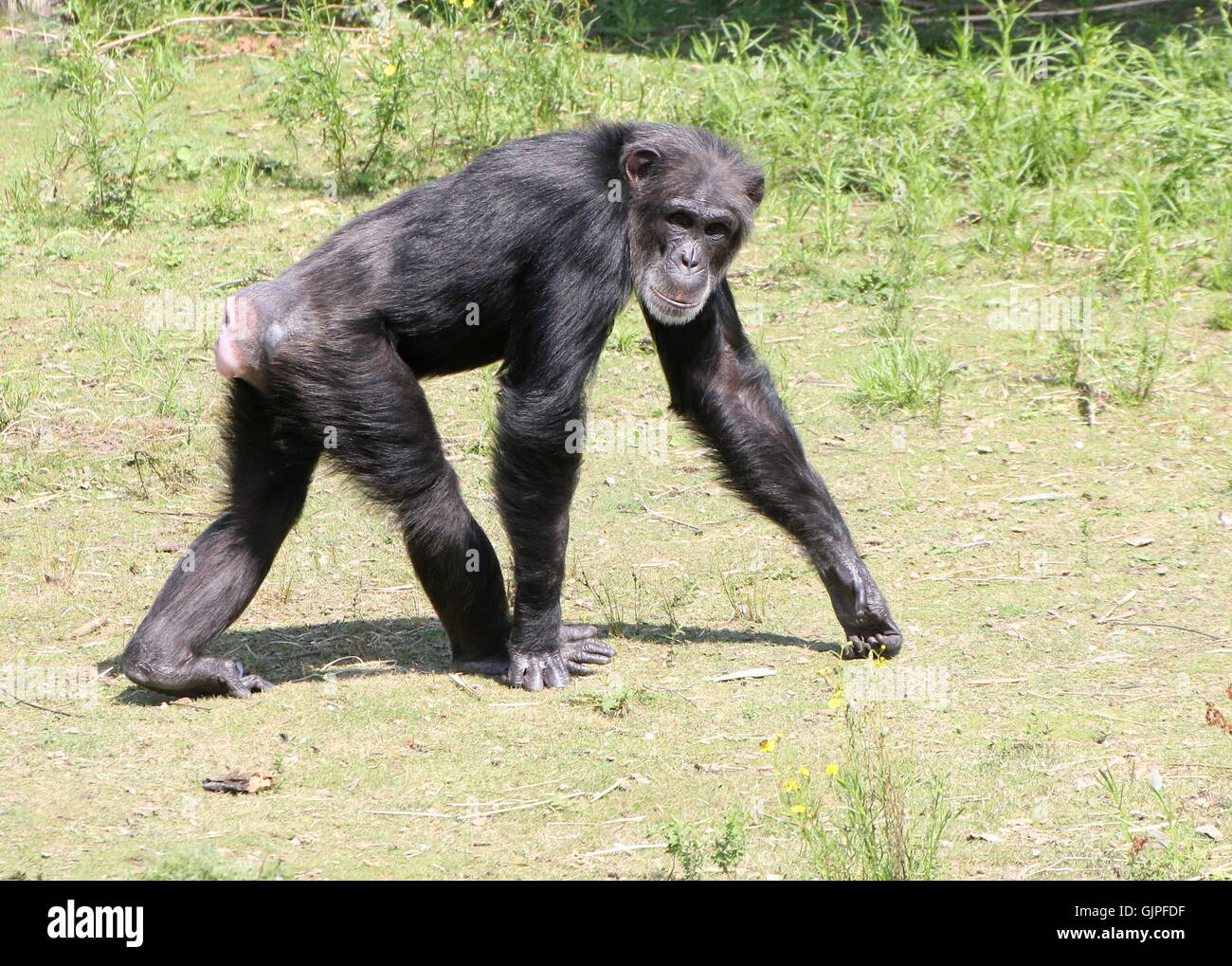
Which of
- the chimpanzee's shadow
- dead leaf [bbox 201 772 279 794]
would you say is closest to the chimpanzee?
the chimpanzee's shadow

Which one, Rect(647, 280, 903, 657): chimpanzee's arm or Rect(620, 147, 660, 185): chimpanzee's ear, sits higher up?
Rect(620, 147, 660, 185): chimpanzee's ear

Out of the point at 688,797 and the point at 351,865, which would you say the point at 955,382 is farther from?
the point at 351,865

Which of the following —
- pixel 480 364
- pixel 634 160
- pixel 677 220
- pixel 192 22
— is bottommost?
pixel 480 364

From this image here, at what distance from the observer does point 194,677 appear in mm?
5258

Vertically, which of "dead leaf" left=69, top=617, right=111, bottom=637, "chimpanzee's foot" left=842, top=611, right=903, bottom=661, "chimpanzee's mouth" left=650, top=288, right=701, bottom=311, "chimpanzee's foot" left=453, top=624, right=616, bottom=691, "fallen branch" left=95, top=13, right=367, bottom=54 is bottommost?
"dead leaf" left=69, top=617, right=111, bottom=637

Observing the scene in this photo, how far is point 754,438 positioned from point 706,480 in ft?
6.46

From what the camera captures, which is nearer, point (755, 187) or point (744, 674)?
point (744, 674)

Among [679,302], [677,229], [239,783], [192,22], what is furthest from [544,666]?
[192,22]

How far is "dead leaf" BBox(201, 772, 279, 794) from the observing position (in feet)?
15.0

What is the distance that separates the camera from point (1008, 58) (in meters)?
10.7

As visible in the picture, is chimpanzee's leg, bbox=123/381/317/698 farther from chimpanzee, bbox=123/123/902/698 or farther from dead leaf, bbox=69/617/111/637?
dead leaf, bbox=69/617/111/637

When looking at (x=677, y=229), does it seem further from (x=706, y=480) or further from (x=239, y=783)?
(x=239, y=783)

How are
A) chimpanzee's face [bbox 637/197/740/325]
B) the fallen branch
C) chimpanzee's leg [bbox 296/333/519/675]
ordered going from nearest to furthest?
chimpanzee's leg [bbox 296/333/519/675]
chimpanzee's face [bbox 637/197/740/325]
the fallen branch

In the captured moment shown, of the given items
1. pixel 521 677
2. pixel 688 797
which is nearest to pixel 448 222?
pixel 521 677
